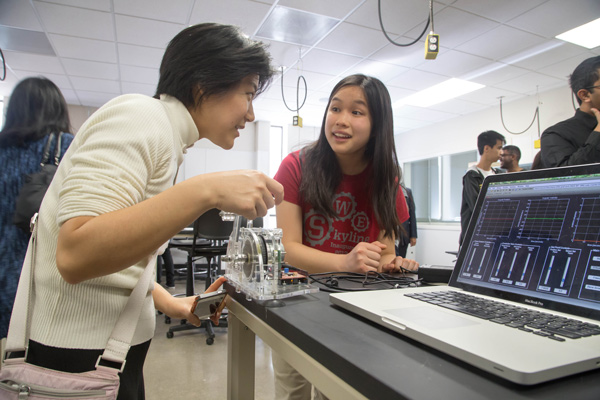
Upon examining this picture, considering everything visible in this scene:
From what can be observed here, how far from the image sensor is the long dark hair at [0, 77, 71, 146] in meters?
1.35

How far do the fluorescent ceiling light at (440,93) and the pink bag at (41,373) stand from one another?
5.01 meters

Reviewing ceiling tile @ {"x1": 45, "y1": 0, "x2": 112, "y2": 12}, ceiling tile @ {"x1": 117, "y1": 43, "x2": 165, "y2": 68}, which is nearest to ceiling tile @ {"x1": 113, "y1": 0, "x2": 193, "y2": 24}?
ceiling tile @ {"x1": 45, "y1": 0, "x2": 112, "y2": 12}

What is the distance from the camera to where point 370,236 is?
121 cm

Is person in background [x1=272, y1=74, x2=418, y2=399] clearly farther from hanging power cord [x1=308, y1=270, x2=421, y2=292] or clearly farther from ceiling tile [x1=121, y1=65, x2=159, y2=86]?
ceiling tile [x1=121, y1=65, x2=159, y2=86]

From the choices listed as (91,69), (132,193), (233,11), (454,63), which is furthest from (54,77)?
(132,193)

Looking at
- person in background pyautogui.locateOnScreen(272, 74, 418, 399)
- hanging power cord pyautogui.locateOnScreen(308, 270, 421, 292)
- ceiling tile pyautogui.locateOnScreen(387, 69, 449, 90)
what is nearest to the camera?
hanging power cord pyautogui.locateOnScreen(308, 270, 421, 292)

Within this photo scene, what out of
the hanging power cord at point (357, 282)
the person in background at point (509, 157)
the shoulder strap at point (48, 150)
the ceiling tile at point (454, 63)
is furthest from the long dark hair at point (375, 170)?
the ceiling tile at point (454, 63)

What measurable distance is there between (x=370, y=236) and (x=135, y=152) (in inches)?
34.1

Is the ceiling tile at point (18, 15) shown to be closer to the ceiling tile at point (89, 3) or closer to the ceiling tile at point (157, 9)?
the ceiling tile at point (89, 3)

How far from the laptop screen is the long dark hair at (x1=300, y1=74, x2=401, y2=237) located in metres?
0.40

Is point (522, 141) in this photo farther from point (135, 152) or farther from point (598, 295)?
point (135, 152)

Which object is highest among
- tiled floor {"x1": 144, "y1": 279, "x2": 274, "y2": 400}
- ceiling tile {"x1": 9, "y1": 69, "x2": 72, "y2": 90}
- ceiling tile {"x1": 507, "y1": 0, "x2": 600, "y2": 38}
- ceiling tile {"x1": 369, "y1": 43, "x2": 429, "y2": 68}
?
ceiling tile {"x1": 507, "y1": 0, "x2": 600, "y2": 38}

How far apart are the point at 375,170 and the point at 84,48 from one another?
12.9ft

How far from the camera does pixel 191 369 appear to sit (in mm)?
2213
